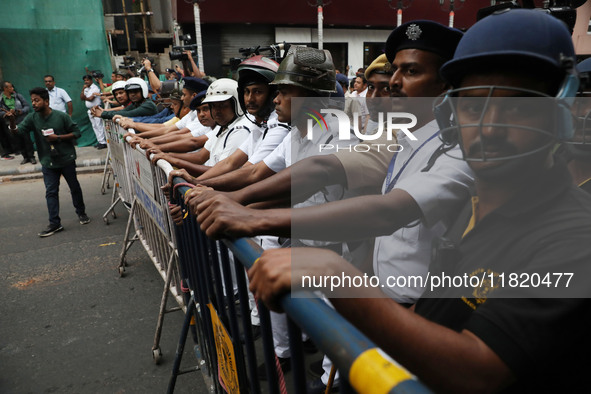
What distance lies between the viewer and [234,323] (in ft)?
5.64

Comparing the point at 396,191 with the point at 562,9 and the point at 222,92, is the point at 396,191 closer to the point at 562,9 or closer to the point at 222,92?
the point at 562,9

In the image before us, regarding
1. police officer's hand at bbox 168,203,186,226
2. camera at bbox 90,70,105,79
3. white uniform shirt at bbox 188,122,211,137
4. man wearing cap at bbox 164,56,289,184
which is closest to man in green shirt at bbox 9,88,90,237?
white uniform shirt at bbox 188,122,211,137

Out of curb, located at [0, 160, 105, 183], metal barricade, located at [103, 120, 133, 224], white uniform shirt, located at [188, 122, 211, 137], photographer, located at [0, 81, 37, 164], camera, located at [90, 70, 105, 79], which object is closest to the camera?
white uniform shirt, located at [188, 122, 211, 137]

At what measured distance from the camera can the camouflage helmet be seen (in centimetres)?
266

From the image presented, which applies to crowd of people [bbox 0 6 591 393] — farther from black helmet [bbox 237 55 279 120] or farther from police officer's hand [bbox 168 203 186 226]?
black helmet [bbox 237 55 279 120]

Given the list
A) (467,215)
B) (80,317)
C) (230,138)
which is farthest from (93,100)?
(467,215)

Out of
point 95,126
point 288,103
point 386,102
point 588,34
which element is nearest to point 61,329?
point 288,103

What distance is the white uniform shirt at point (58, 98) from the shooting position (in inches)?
451

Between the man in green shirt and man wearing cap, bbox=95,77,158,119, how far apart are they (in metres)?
0.74

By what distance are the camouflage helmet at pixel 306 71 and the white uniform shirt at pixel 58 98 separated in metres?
11.0

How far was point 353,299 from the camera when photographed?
Answer: 92 cm

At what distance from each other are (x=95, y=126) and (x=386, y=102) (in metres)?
12.1

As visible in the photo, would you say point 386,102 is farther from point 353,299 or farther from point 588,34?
point 588,34

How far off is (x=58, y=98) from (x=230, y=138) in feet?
33.0
